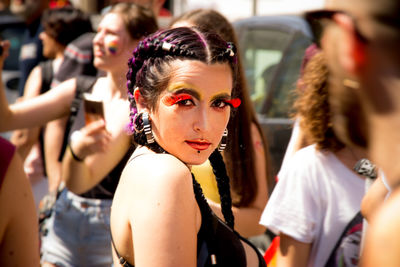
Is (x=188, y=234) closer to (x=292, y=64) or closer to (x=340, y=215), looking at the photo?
(x=340, y=215)

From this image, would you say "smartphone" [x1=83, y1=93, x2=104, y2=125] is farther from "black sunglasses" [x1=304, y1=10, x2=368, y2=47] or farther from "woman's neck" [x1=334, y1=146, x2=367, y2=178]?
"black sunglasses" [x1=304, y1=10, x2=368, y2=47]

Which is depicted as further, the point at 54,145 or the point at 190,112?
the point at 54,145

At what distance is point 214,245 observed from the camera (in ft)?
5.86

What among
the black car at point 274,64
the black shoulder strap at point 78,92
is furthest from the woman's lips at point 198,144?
the black car at point 274,64

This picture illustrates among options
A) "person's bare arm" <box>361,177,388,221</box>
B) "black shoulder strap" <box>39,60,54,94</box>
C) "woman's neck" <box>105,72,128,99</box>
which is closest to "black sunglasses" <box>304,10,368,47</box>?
"person's bare arm" <box>361,177,388,221</box>

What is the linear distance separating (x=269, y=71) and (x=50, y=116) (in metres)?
2.27

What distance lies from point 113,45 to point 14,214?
1685 millimetres

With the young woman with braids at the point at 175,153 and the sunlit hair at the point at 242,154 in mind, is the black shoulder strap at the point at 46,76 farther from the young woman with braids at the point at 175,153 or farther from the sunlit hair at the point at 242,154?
the young woman with braids at the point at 175,153

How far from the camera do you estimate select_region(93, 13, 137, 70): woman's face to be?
3.38m

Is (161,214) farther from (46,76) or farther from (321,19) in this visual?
(46,76)

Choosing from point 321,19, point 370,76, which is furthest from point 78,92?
point 370,76

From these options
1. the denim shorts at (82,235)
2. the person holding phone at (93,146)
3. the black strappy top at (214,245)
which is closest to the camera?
the black strappy top at (214,245)

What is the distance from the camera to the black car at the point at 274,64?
4820 mm

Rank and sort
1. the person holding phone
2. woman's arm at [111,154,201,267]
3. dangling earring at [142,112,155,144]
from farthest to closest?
the person holding phone → dangling earring at [142,112,155,144] → woman's arm at [111,154,201,267]
